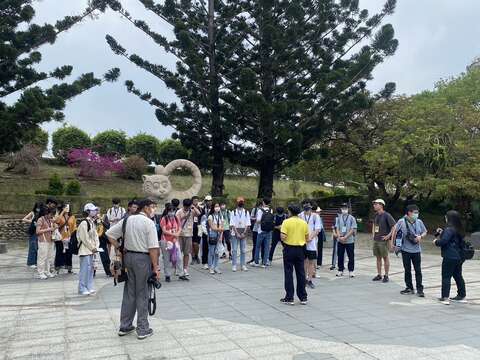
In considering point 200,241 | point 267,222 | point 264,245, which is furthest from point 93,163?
point 267,222

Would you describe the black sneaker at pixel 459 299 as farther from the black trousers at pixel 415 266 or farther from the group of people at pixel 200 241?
the black trousers at pixel 415 266

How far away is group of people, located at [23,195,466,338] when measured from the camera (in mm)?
4496

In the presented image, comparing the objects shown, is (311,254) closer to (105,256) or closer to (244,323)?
(244,323)

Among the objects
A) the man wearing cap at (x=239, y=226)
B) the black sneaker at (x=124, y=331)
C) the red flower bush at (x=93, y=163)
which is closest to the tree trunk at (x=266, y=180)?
the red flower bush at (x=93, y=163)

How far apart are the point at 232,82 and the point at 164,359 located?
54.0ft

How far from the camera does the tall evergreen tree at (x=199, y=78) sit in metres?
19.1

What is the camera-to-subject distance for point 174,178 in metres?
28.8

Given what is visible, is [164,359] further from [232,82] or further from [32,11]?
[232,82]

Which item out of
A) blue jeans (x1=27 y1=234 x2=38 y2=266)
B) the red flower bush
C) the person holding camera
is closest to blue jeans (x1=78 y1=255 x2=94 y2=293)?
blue jeans (x1=27 y1=234 x2=38 y2=266)

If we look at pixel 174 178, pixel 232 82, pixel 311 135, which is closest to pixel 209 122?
pixel 232 82

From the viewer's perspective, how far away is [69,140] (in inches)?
1126

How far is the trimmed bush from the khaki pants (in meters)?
19.7

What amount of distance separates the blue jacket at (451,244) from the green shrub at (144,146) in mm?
26240

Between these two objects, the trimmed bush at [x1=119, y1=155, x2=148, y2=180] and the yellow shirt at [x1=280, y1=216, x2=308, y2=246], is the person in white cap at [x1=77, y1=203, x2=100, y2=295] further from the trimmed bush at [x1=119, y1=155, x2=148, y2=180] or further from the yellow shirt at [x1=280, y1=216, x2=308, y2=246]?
the trimmed bush at [x1=119, y1=155, x2=148, y2=180]
